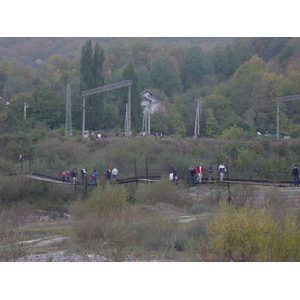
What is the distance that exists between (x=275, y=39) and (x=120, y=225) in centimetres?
7066

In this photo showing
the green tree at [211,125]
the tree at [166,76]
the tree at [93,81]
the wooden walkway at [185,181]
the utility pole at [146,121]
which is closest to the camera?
the wooden walkway at [185,181]

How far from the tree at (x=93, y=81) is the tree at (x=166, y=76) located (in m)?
20.8

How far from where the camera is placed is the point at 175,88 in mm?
77125

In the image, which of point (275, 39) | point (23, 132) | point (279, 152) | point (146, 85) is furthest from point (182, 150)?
point (275, 39)

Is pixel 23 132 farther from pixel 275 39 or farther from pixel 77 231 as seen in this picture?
pixel 275 39

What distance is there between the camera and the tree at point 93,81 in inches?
2127

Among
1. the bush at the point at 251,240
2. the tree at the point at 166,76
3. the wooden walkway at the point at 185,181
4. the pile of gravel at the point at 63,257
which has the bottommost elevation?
the pile of gravel at the point at 63,257

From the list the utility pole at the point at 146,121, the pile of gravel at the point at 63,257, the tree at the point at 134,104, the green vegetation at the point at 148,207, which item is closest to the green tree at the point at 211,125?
the utility pole at the point at 146,121

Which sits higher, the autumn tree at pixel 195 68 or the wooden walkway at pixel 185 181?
the autumn tree at pixel 195 68

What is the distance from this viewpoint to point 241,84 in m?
65.0

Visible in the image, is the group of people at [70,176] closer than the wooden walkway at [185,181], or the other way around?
the wooden walkway at [185,181]

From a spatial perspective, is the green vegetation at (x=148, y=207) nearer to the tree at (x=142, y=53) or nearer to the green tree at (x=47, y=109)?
the green tree at (x=47, y=109)

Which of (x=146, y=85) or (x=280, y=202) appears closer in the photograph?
(x=280, y=202)

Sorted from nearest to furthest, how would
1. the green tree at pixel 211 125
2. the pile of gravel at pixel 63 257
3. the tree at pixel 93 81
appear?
the pile of gravel at pixel 63 257 → the tree at pixel 93 81 → the green tree at pixel 211 125
